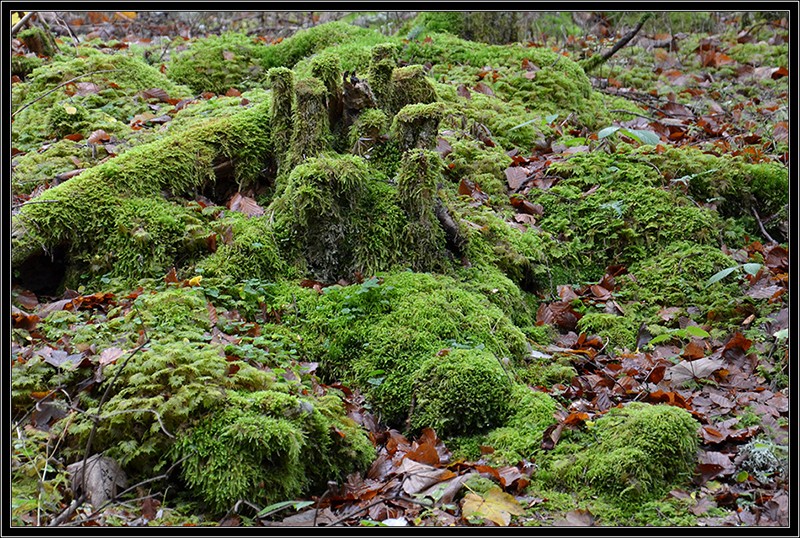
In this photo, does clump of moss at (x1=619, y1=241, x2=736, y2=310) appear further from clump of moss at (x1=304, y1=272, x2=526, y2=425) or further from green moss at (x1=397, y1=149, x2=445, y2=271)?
green moss at (x1=397, y1=149, x2=445, y2=271)

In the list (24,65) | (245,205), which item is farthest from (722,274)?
(24,65)

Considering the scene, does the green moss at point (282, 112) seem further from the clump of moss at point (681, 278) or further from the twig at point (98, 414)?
the clump of moss at point (681, 278)

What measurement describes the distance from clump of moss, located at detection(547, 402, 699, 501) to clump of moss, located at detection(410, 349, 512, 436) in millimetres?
452

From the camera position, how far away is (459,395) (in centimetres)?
389

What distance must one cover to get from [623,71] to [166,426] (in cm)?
821

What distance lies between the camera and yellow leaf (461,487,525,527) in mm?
3217

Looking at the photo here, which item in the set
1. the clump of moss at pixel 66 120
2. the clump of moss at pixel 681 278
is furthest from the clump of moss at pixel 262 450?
the clump of moss at pixel 66 120

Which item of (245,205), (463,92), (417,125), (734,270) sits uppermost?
(417,125)

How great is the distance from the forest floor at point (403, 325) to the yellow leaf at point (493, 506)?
1cm

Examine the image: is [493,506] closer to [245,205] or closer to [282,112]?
[245,205]

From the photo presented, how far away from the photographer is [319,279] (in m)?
4.83

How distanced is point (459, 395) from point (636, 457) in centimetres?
97

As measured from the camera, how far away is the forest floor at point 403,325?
3.33m

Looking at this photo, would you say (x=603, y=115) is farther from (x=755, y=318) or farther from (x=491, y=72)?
(x=755, y=318)
